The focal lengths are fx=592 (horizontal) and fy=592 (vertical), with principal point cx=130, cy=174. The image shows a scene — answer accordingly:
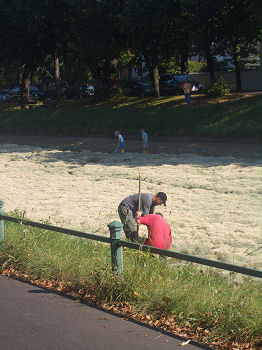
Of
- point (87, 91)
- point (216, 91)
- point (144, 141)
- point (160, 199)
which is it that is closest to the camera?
point (160, 199)

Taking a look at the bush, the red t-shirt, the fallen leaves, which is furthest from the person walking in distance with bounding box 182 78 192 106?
the fallen leaves

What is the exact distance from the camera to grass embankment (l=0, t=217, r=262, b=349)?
22.2 feet

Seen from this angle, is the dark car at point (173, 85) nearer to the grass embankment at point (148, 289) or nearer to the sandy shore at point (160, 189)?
the sandy shore at point (160, 189)

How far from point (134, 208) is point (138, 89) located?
122 feet

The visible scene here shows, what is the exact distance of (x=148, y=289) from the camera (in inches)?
304

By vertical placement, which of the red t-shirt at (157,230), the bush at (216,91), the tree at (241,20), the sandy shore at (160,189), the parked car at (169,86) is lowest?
the sandy shore at (160,189)

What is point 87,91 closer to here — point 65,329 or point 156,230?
point 156,230

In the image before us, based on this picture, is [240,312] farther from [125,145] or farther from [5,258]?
[125,145]

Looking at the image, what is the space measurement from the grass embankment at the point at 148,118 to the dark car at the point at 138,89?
3.03 metres

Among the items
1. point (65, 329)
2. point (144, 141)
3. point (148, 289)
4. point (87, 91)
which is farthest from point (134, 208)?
point (87, 91)

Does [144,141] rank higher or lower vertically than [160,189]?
higher

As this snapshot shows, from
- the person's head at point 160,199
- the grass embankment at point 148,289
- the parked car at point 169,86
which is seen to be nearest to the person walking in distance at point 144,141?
the parked car at point 169,86

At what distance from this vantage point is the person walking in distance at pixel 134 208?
11242mm

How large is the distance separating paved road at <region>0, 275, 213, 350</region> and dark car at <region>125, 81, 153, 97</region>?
40386 millimetres
